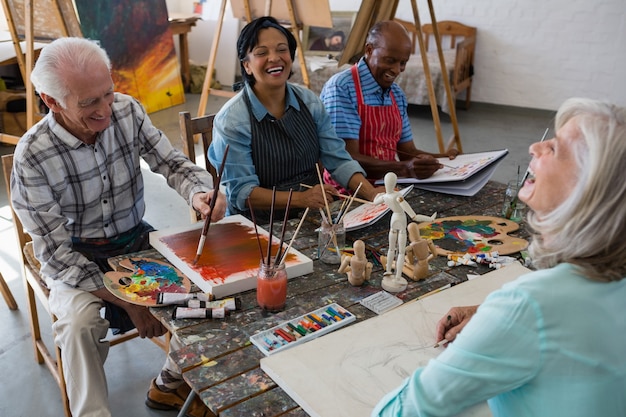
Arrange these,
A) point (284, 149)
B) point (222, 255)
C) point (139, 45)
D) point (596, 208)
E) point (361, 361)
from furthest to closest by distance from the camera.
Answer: point (139, 45), point (284, 149), point (222, 255), point (361, 361), point (596, 208)

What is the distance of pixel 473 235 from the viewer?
1884 millimetres

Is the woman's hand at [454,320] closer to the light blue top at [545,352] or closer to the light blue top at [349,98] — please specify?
the light blue top at [545,352]

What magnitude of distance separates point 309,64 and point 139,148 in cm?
500

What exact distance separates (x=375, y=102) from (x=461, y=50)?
162 inches

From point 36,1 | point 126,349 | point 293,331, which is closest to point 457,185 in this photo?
point 293,331

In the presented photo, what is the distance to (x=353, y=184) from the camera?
2.42 m

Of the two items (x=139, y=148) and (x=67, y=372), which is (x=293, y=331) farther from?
(x=139, y=148)

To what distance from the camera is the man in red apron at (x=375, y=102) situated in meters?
2.70

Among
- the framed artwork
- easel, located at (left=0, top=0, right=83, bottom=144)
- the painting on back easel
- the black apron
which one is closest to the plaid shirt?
the black apron

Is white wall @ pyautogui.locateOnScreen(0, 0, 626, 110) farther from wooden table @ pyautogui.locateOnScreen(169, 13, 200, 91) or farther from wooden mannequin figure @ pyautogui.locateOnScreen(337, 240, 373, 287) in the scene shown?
wooden mannequin figure @ pyautogui.locateOnScreen(337, 240, 373, 287)

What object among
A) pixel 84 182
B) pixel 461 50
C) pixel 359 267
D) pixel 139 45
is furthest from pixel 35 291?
pixel 461 50

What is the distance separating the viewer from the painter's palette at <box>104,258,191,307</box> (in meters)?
1.45

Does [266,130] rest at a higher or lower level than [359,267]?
higher

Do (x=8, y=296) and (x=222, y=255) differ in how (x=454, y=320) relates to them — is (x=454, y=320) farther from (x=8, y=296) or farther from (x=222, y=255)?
(x=8, y=296)
